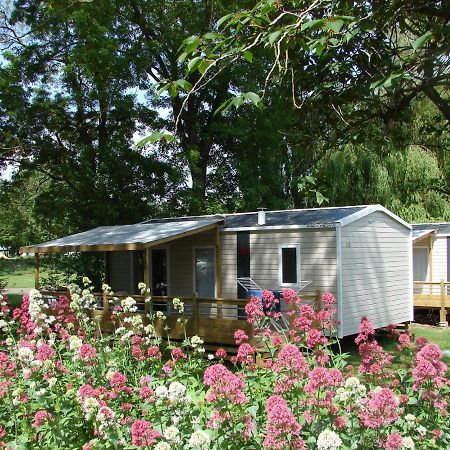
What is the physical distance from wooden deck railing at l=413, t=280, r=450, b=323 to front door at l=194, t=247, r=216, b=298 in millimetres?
6448

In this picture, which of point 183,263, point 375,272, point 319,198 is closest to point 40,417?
point 319,198

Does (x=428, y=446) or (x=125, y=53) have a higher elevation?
(x=125, y=53)

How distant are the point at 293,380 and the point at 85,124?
56.3 feet

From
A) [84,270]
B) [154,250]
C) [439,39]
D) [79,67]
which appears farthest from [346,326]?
[79,67]

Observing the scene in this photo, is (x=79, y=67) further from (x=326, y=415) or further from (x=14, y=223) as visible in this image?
(x=326, y=415)

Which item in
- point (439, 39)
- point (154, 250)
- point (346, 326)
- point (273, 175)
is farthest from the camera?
point (273, 175)

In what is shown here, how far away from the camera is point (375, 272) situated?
41.3 feet

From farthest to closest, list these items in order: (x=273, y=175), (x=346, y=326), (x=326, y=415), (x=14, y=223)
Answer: (x=14, y=223) < (x=273, y=175) < (x=346, y=326) < (x=326, y=415)

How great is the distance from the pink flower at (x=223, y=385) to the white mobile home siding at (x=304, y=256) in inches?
338

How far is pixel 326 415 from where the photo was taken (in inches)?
121

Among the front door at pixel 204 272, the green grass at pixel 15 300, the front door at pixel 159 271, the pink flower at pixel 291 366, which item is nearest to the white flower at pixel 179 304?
the pink flower at pixel 291 366

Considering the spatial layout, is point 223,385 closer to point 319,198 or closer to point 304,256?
point 319,198

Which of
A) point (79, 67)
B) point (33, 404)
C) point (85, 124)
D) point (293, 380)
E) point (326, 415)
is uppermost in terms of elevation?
point (79, 67)

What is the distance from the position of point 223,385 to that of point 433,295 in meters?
14.6
